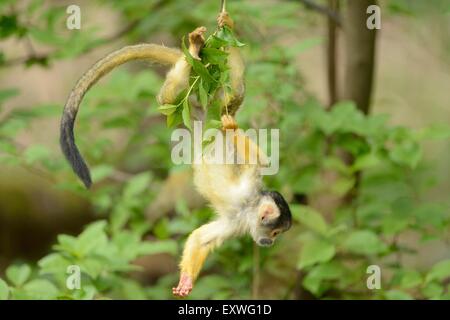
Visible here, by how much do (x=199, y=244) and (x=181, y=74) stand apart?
656 mm

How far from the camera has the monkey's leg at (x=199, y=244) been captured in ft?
9.26

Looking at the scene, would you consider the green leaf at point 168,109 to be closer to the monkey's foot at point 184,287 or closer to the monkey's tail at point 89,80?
the monkey's tail at point 89,80

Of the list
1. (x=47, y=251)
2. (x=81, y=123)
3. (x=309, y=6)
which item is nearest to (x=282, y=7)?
(x=309, y=6)

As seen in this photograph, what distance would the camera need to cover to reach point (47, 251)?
24.0 feet

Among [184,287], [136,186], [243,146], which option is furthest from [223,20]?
[136,186]

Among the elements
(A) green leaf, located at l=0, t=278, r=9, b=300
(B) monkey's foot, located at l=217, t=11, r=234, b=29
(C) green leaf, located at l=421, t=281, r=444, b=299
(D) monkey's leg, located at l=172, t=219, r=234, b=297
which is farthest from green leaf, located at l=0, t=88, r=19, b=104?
(C) green leaf, located at l=421, t=281, r=444, b=299

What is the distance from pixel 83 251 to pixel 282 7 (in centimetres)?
192

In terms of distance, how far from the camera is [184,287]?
268 centimetres

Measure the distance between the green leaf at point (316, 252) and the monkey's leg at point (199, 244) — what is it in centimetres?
78

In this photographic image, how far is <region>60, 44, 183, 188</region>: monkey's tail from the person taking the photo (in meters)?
2.57

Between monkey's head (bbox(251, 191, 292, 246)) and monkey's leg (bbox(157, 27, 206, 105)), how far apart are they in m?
0.56

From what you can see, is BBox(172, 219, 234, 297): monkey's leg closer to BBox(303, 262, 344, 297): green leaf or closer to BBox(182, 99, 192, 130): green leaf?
BBox(182, 99, 192, 130): green leaf

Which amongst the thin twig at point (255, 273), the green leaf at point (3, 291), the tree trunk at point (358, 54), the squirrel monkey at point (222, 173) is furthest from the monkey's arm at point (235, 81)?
the tree trunk at point (358, 54)

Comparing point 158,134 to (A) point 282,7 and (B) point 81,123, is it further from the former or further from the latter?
(A) point 282,7
